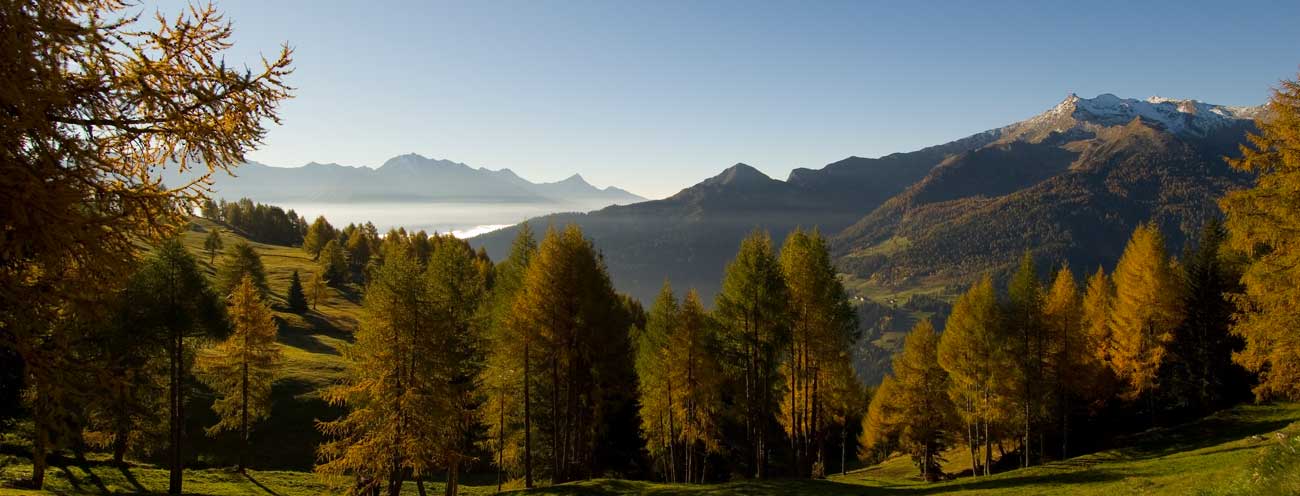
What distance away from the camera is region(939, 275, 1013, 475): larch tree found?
34125 millimetres

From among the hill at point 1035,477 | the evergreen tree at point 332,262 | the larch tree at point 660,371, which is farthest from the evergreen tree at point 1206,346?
the evergreen tree at point 332,262

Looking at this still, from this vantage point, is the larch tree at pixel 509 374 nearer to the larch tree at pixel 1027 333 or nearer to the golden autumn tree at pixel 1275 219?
the golden autumn tree at pixel 1275 219

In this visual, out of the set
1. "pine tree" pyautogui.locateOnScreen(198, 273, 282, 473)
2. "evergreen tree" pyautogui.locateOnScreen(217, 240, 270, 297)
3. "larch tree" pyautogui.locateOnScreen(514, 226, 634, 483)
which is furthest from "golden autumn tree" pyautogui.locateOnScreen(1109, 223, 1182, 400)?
"evergreen tree" pyautogui.locateOnScreen(217, 240, 270, 297)

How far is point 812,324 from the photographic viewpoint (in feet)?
102

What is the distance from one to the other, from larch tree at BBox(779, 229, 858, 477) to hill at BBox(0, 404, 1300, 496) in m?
5.49

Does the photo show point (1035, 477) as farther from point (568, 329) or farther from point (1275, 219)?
point (568, 329)

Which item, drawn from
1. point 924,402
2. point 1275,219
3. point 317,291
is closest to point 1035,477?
point 1275,219

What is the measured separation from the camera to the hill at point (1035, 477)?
2233cm

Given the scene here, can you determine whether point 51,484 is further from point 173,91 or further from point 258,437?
point 173,91

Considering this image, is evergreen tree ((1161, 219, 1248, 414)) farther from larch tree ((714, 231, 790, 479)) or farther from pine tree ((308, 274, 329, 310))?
pine tree ((308, 274, 329, 310))

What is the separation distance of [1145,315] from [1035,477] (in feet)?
66.0

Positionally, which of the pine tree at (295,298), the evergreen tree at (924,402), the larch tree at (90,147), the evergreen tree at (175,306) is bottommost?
the evergreen tree at (924,402)

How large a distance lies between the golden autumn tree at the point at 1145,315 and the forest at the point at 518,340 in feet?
0.64

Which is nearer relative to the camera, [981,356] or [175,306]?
[175,306]
